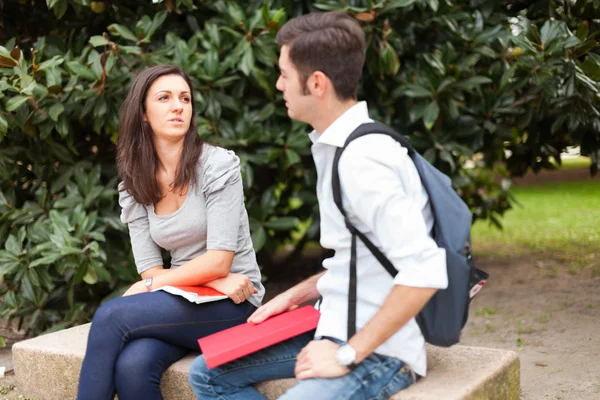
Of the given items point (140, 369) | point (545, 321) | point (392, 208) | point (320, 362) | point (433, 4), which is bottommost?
point (545, 321)

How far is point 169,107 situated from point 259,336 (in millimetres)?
1068

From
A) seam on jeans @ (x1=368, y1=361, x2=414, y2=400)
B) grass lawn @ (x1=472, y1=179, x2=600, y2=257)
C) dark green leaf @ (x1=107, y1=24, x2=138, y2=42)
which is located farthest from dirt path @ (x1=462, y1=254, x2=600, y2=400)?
dark green leaf @ (x1=107, y1=24, x2=138, y2=42)

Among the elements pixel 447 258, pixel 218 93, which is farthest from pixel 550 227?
pixel 447 258

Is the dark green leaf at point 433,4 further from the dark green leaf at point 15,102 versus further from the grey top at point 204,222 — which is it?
the dark green leaf at point 15,102

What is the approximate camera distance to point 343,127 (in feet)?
6.98

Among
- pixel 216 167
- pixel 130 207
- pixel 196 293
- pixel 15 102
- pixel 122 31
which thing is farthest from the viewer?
pixel 122 31

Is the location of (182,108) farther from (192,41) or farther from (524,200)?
(524,200)

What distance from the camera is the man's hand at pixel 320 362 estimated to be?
208 centimetres

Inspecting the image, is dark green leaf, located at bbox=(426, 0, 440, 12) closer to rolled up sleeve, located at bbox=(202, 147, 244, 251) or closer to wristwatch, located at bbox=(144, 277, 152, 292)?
rolled up sleeve, located at bbox=(202, 147, 244, 251)

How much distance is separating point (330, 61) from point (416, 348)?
0.87m

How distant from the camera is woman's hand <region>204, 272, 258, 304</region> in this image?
9.29 ft

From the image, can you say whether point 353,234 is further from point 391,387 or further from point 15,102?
point 15,102

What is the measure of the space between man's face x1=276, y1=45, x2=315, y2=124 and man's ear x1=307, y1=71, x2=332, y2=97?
0.08ft

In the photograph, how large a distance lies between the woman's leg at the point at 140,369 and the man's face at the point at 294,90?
1.06 m
